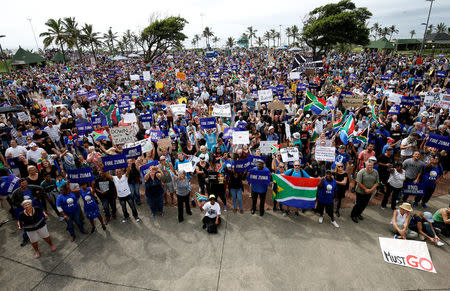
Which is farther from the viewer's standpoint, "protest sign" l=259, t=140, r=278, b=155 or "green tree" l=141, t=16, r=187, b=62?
"green tree" l=141, t=16, r=187, b=62

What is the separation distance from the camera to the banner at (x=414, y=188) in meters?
6.83

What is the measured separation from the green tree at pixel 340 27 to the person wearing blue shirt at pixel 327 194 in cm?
3274

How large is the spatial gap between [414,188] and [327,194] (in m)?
2.73

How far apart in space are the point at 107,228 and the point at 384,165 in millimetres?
8369

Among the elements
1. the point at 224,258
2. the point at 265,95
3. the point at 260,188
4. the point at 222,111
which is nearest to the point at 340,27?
the point at 265,95

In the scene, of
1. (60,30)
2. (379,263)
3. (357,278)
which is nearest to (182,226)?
(357,278)

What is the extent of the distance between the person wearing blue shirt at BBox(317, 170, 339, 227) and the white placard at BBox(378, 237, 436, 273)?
1223mm

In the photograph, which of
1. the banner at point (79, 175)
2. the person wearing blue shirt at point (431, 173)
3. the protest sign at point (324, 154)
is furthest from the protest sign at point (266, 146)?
the banner at point (79, 175)

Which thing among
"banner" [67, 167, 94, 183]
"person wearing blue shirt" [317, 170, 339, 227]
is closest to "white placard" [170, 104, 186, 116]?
Result: "banner" [67, 167, 94, 183]

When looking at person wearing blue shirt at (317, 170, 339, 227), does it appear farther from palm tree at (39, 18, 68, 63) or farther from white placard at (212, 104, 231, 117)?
palm tree at (39, 18, 68, 63)

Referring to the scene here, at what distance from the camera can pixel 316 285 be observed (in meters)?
5.00

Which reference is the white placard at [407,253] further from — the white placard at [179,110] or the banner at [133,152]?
the white placard at [179,110]

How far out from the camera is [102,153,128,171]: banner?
6720mm

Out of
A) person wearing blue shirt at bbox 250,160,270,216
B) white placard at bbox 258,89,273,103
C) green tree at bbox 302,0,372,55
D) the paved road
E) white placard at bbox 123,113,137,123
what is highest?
green tree at bbox 302,0,372,55
